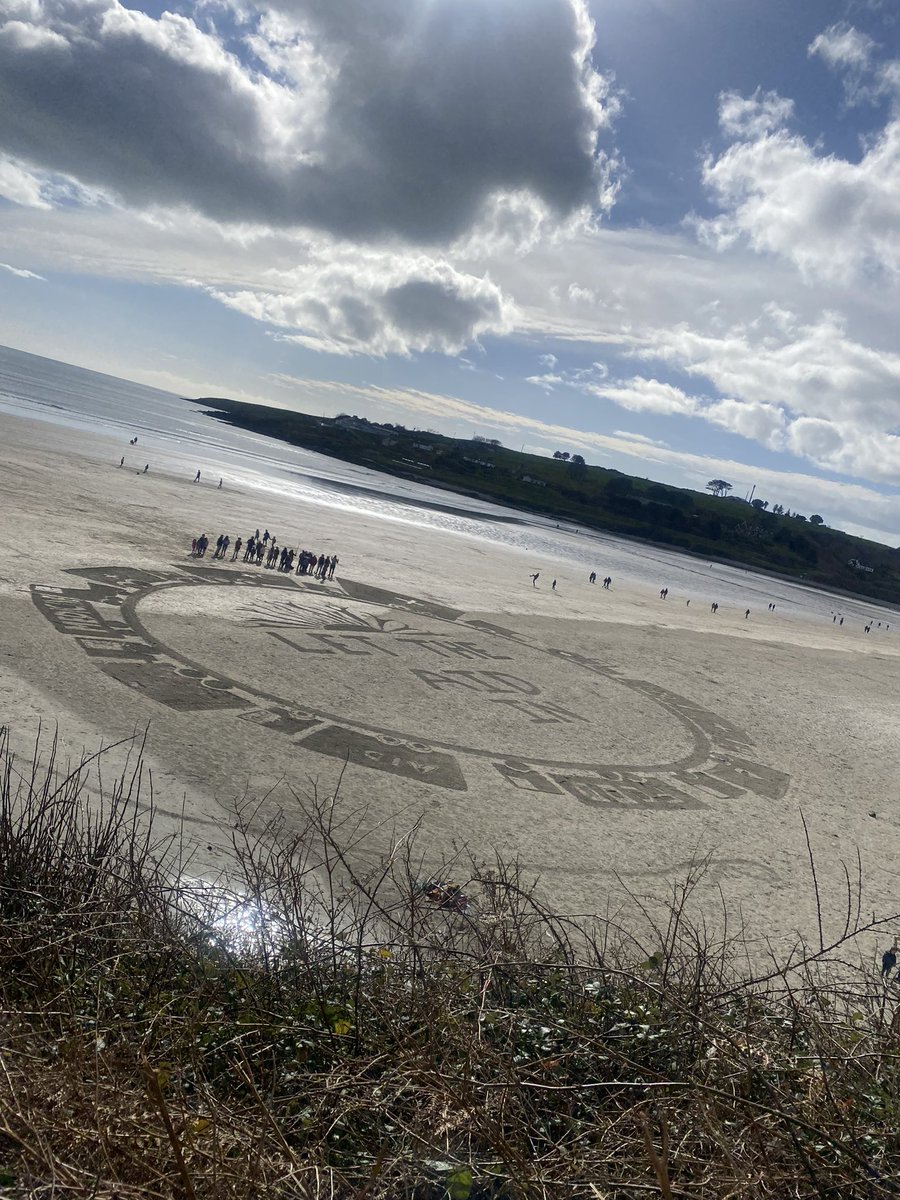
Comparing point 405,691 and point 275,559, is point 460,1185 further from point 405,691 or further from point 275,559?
point 275,559

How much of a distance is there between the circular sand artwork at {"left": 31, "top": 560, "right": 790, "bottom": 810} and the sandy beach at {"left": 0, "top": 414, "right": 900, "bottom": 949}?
0.08m

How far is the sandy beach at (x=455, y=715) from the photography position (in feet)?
40.8

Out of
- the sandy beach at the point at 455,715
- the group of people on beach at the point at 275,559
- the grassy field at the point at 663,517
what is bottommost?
the sandy beach at the point at 455,715

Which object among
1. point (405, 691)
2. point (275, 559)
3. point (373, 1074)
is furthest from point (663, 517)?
point (373, 1074)

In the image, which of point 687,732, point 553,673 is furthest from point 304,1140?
point 553,673

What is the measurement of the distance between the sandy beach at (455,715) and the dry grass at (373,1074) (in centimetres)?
316

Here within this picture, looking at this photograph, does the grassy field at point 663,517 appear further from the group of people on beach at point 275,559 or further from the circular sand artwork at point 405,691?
the circular sand artwork at point 405,691

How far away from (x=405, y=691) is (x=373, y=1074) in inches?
552

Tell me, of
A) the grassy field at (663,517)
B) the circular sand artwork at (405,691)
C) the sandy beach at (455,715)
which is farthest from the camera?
the grassy field at (663,517)

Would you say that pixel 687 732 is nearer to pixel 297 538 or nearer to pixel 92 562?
pixel 92 562

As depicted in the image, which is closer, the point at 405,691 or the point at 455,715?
the point at 455,715

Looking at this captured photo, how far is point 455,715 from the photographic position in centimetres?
1789

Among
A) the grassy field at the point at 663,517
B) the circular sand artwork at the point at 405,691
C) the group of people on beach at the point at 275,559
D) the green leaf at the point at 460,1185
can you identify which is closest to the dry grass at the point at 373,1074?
the green leaf at the point at 460,1185

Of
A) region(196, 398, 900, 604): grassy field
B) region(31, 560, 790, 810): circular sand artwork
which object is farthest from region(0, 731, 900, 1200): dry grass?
region(196, 398, 900, 604): grassy field
